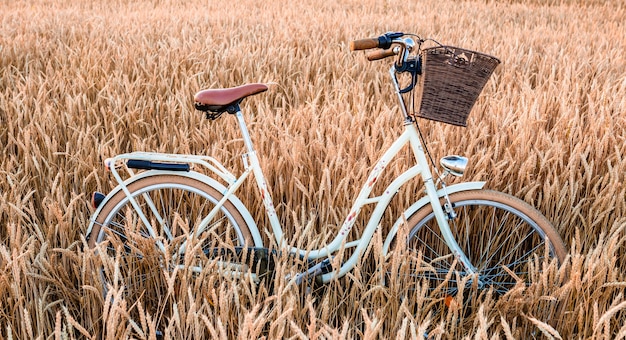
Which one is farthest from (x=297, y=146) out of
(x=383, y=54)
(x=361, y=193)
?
(x=383, y=54)

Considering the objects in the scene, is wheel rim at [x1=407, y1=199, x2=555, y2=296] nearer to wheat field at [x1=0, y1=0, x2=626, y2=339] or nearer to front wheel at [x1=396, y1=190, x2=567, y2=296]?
front wheel at [x1=396, y1=190, x2=567, y2=296]

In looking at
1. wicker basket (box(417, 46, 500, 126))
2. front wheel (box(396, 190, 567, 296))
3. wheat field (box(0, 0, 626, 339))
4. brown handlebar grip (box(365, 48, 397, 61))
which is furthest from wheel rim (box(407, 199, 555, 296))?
brown handlebar grip (box(365, 48, 397, 61))

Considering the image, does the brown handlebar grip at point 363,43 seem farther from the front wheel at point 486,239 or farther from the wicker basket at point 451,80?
the front wheel at point 486,239

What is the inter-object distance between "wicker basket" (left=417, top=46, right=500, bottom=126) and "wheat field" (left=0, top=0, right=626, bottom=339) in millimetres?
383

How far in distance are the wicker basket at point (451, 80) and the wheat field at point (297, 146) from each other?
→ 38 cm

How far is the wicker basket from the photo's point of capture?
1372mm

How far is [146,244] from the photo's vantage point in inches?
54.9

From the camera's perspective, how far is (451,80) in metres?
1.38

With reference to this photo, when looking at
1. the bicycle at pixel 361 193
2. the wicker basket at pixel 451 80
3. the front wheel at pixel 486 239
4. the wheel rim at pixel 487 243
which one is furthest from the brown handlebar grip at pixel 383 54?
the wheel rim at pixel 487 243

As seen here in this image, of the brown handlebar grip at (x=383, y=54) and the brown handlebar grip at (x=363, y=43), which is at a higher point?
the brown handlebar grip at (x=363, y=43)

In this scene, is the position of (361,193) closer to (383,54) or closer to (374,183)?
(374,183)

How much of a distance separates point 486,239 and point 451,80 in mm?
807

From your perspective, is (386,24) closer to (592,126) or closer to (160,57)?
(160,57)

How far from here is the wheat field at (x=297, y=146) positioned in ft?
4.37
